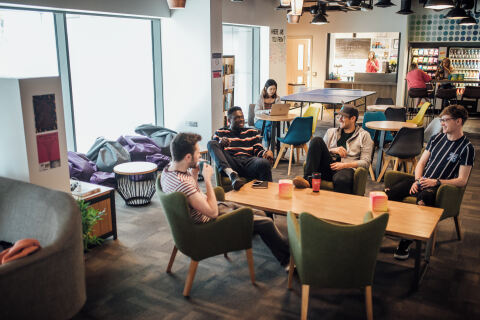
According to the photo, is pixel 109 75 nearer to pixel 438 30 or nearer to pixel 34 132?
pixel 34 132

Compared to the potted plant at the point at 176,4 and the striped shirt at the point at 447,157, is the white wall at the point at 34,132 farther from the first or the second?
the potted plant at the point at 176,4

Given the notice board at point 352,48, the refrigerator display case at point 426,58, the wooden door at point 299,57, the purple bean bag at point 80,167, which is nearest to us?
the purple bean bag at point 80,167

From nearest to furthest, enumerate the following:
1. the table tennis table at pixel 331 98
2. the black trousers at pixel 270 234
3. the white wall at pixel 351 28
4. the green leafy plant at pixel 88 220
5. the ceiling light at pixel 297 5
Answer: the black trousers at pixel 270 234, the green leafy plant at pixel 88 220, the ceiling light at pixel 297 5, the table tennis table at pixel 331 98, the white wall at pixel 351 28

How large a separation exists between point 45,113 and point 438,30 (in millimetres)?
12254

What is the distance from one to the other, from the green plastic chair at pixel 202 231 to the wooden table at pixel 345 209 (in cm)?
43

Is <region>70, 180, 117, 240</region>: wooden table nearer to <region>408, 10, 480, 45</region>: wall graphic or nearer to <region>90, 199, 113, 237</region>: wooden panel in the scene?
<region>90, 199, 113, 237</region>: wooden panel

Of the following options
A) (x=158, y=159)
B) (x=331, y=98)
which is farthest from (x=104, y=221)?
(x=331, y=98)

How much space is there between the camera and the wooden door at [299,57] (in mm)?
13492

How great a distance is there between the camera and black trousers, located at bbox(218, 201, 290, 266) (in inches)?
142

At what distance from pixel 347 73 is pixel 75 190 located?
11320 mm

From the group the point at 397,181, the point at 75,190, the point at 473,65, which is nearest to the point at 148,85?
the point at 75,190

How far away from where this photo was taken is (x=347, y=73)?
14039 mm

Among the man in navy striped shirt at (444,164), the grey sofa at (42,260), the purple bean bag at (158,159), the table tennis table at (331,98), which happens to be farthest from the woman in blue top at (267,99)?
the grey sofa at (42,260)

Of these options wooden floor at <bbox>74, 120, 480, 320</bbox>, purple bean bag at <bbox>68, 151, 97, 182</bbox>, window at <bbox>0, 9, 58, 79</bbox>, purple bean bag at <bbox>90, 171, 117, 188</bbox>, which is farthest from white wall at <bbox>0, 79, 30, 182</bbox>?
purple bean bag at <bbox>90, 171, 117, 188</bbox>
